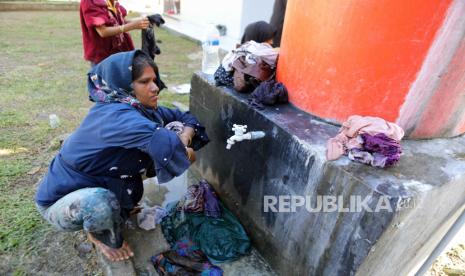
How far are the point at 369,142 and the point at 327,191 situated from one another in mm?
371

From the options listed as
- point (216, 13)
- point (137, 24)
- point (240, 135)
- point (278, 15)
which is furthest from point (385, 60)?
point (216, 13)

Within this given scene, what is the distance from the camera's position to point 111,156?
219 cm

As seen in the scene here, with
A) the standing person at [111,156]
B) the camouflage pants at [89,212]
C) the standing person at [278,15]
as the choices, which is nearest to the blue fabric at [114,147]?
the standing person at [111,156]

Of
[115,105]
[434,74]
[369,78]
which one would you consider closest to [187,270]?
[115,105]

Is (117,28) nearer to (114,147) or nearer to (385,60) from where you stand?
(114,147)

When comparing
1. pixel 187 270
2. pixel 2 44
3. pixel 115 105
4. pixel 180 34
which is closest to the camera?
pixel 115 105

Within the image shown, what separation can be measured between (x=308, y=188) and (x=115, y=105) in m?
1.36

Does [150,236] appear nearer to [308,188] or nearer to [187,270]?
[187,270]

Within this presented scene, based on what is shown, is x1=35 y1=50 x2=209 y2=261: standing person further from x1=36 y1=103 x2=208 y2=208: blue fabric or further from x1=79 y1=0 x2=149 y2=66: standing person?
x1=79 y1=0 x2=149 y2=66: standing person

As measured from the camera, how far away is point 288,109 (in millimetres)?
2477

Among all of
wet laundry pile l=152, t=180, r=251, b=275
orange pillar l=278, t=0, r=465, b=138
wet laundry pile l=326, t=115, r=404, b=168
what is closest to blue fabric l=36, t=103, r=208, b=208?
wet laundry pile l=152, t=180, r=251, b=275

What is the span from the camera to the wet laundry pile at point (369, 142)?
179 centimetres

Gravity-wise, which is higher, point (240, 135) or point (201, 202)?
point (240, 135)

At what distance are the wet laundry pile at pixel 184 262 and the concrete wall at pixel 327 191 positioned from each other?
0.47 m
